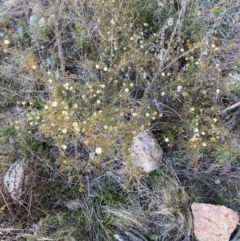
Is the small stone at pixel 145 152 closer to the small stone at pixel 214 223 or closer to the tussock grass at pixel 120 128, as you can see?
the tussock grass at pixel 120 128

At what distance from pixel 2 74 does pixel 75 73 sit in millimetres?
467

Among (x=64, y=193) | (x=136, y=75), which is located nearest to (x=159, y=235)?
(x=64, y=193)

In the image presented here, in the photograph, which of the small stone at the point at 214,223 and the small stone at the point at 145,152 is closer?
the small stone at the point at 214,223

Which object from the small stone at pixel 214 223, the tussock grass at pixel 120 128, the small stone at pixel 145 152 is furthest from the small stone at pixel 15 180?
the small stone at pixel 214 223

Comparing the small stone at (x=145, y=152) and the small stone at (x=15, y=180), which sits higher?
the small stone at (x=145, y=152)

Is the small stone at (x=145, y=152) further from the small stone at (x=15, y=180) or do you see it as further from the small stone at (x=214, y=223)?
the small stone at (x=15, y=180)

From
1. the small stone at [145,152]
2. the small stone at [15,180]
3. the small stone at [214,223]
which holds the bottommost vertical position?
the small stone at [214,223]

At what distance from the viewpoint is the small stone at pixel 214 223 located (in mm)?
1888

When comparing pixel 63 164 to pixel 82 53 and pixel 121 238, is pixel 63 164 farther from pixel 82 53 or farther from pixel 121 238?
pixel 82 53

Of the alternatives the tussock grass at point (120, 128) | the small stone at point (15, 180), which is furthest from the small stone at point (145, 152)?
the small stone at point (15, 180)

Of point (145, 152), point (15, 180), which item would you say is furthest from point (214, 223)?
point (15, 180)

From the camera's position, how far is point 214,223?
189 cm

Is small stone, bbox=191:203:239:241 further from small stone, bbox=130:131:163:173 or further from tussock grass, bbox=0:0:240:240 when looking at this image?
small stone, bbox=130:131:163:173

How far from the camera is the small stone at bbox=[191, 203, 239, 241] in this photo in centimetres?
189
